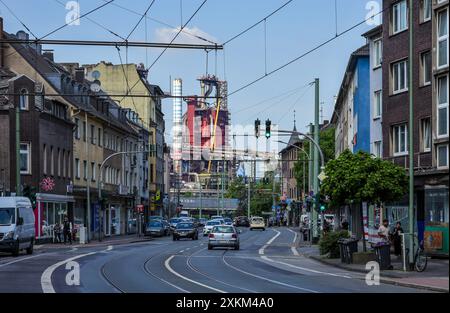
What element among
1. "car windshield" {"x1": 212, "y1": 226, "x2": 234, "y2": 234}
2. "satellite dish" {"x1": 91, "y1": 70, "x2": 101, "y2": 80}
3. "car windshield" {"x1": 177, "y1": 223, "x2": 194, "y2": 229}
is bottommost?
"car windshield" {"x1": 177, "y1": 223, "x2": 194, "y2": 229}

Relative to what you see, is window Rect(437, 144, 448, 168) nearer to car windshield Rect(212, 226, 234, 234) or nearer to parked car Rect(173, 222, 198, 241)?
car windshield Rect(212, 226, 234, 234)

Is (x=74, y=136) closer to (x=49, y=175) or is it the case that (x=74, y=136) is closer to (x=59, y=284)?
(x=49, y=175)

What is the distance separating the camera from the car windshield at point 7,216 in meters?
37.5

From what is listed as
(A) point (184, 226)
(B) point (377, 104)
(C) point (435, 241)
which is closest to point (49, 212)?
(A) point (184, 226)

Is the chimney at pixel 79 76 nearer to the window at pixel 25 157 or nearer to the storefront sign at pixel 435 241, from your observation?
the window at pixel 25 157

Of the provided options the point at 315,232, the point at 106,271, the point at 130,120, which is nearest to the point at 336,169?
the point at 106,271

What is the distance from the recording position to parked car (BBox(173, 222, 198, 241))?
6638cm

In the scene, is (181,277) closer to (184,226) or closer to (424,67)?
(424,67)

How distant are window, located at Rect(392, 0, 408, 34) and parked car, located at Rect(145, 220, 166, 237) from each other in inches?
1621

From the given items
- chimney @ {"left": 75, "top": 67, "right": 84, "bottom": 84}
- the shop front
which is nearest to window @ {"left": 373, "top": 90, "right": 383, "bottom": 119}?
the shop front

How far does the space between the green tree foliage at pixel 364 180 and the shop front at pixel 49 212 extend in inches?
1155

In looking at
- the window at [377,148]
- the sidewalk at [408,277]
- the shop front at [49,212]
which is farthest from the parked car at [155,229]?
the sidewalk at [408,277]

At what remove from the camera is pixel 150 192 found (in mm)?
107062

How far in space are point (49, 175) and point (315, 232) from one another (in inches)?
800
